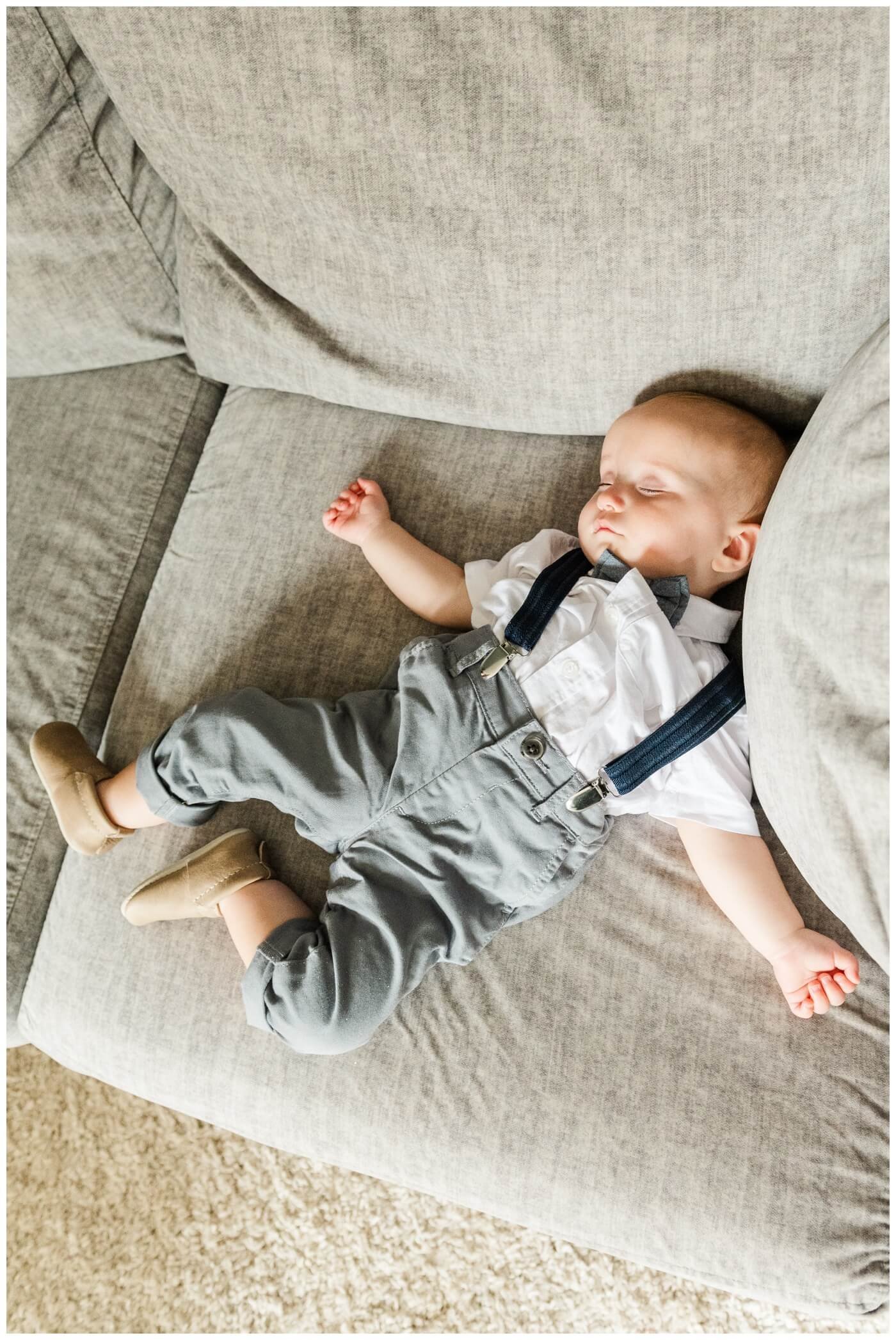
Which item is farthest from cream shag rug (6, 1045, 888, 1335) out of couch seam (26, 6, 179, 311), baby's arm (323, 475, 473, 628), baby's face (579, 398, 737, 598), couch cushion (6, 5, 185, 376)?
couch seam (26, 6, 179, 311)

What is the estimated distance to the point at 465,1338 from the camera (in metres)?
1.32

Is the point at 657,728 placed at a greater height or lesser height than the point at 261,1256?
greater

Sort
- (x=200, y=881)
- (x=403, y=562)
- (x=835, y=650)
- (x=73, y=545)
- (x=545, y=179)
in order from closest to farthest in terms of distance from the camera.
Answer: (x=835, y=650)
(x=545, y=179)
(x=200, y=881)
(x=403, y=562)
(x=73, y=545)

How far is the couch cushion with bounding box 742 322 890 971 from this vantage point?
31.8 inches

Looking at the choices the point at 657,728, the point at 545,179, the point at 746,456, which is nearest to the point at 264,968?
the point at 657,728

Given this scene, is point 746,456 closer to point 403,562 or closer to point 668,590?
point 668,590

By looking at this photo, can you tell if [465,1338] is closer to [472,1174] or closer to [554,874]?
[472,1174]

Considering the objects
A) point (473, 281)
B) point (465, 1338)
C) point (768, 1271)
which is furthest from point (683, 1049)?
Answer: point (473, 281)

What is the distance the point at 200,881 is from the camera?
3.52 feet

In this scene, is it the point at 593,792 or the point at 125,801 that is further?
the point at 125,801

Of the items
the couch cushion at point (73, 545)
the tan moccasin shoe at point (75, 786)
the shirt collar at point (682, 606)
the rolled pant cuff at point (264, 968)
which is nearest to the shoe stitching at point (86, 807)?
the tan moccasin shoe at point (75, 786)

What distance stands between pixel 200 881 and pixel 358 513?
0.51 meters

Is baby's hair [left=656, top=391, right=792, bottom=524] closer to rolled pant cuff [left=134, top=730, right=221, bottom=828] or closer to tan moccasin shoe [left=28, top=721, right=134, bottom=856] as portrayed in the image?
rolled pant cuff [left=134, top=730, right=221, bottom=828]

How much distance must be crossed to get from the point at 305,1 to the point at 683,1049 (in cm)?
120
